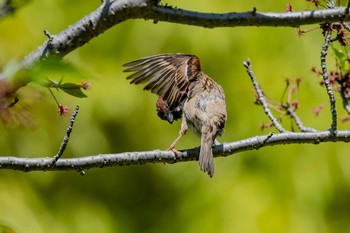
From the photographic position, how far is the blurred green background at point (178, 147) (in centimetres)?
652

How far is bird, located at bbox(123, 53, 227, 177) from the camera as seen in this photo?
4.41 m

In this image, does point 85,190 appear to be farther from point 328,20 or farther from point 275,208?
point 328,20

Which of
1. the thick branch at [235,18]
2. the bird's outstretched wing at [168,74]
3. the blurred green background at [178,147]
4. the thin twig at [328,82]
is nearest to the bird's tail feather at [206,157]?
the bird's outstretched wing at [168,74]

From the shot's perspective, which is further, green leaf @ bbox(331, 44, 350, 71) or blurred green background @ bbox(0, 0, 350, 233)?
blurred green background @ bbox(0, 0, 350, 233)

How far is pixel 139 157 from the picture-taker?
9.94ft

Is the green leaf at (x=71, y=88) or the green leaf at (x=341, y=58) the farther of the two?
the green leaf at (x=341, y=58)

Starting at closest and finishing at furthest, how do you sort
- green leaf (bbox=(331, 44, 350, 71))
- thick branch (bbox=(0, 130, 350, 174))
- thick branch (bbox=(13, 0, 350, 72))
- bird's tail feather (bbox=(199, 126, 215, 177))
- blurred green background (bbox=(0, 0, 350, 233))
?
thick branch (bbox=(13, 0, 350, 72)), thick branch (bbox=(0, 130, 350, 174)), green leaf (bbox=(331, 44, 350, 71)), bird's tail feather (bbox=(199, 126, 215, 177)), blurred green background (bbox=(0, 0, 350, 233))

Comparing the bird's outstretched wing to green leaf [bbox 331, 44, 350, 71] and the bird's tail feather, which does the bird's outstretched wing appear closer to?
the bird's tail feather

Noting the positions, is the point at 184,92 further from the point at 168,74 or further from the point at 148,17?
the point at 148,17

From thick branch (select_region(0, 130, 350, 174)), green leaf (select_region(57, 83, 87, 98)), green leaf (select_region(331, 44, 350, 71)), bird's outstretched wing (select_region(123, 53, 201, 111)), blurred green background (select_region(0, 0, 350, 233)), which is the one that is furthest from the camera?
blurred green background (select_region(0, 0, 350, 233))

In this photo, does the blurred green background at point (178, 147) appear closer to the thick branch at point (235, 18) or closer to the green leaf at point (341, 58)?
the green leaf at point (341, 58)

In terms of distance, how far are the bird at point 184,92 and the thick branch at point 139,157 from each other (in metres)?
0.76

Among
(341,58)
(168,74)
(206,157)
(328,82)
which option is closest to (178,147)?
(168,74)

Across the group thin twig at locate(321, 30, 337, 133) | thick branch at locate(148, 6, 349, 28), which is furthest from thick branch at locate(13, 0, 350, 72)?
thin twig at locate(321, 30, 337, 133)
